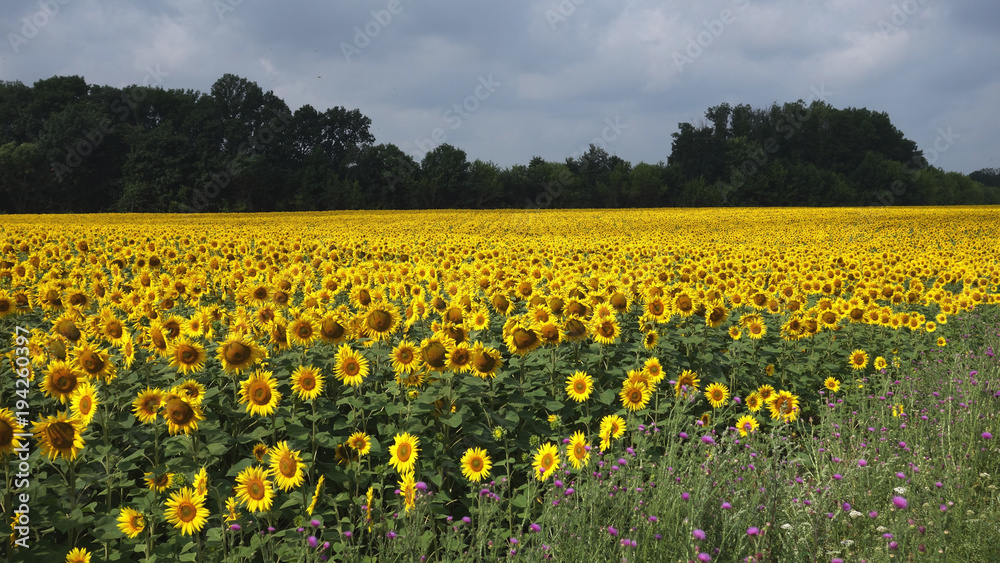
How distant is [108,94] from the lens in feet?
222

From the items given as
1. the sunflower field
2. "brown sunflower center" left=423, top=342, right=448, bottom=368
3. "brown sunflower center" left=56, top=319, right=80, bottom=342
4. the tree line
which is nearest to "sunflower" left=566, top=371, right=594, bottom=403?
the sunflower field

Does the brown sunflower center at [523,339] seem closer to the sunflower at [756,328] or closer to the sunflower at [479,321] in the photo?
the sunflower at [479,321]

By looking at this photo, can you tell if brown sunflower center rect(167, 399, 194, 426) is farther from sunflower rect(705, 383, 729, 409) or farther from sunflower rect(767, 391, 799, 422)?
sunflower rect(767, 391, 799, 422)

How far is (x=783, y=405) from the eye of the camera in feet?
16.2

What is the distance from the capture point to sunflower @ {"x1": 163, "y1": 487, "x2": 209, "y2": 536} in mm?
2812

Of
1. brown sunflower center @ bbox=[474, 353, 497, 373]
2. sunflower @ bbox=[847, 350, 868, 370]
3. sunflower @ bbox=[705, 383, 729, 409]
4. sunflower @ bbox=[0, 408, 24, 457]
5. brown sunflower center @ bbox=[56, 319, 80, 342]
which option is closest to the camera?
sunflower @ bbox=[0, 408, 24, 457]

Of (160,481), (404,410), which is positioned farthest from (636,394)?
(160,481)

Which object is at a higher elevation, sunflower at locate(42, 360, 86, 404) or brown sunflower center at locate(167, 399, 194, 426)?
sunflower at locate(42, 360, 86, 404)

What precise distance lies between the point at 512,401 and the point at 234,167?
196 feet

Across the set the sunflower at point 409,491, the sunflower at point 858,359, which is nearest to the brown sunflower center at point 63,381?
the sunflower at point 409,491

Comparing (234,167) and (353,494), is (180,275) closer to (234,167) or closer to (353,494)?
(353,494)

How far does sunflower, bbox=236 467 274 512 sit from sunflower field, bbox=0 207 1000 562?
17 mm

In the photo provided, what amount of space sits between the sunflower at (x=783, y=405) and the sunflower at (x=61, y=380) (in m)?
4.95

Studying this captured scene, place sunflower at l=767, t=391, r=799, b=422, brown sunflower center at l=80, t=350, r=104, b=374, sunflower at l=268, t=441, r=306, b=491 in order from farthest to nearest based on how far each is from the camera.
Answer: sunflower at l=767, t=391, r=799, b=422
brown sunflower center at l=80, t=350, r=104, b=374
sunflower at l=268, t=441, r=306, b=491
